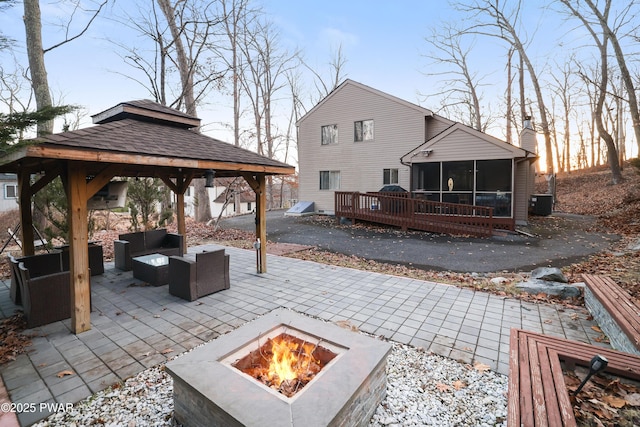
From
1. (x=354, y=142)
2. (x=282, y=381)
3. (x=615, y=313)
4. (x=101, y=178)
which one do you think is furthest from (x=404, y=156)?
(x=282, y=381)

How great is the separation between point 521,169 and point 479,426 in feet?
46.4

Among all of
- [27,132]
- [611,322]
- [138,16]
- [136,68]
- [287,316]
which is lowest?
[611,322]

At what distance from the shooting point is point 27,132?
118 inches

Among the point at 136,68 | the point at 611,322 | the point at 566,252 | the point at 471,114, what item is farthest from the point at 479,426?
the point at 471,114

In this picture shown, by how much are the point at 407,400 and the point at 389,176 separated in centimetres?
1386

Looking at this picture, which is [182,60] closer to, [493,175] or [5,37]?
[5,37]

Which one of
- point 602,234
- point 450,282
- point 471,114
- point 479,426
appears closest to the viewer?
point 479,426

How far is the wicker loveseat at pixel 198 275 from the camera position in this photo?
478cm

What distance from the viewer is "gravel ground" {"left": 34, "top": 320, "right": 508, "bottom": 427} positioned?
2.30m

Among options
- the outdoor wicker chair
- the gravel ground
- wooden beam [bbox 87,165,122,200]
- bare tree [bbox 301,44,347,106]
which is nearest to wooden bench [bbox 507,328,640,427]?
the gravel ground

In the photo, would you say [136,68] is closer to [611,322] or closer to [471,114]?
[611,322]

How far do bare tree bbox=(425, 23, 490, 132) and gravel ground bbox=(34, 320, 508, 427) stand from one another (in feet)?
77.9

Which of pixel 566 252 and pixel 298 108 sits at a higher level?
pixel 298 108

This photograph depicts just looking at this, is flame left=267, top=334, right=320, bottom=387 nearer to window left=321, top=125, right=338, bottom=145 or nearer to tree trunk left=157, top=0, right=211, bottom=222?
tree trunk left=157, top=0, right=211, bottom=222
